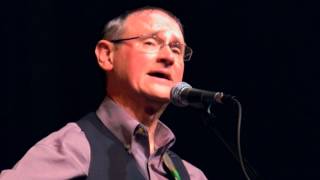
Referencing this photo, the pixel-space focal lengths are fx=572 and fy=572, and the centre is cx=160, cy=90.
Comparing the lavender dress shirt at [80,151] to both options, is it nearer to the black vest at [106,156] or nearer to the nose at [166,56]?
the black vest at [106,156]

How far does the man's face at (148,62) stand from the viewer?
181 centimetres

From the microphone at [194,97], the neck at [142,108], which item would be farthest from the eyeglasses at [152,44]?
the microphone at [194,97]

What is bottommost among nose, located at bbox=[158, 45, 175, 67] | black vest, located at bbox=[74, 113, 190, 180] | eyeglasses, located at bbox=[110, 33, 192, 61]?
black vest, located at bbox=[74, 113, 190, 180]

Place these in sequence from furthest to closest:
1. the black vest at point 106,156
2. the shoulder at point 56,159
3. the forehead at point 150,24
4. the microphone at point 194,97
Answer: the forehead at point 150,24
the black vest at point 106,156
the shoulder at point 56,159
the microphone at point 194,97

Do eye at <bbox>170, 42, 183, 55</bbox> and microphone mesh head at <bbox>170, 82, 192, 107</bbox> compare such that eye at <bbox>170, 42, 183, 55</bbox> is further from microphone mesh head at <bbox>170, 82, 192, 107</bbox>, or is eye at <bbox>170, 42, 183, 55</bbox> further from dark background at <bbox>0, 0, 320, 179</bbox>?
dark background at <bbox>0, 0, 320, 179</bbox>

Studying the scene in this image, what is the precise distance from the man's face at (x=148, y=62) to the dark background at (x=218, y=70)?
→ 0.77 m

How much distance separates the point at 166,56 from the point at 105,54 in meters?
0.22

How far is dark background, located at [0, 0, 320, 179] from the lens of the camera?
2.55 metres

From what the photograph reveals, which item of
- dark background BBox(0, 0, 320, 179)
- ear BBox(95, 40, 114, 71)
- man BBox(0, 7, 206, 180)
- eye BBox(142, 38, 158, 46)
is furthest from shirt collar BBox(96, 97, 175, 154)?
dark background BBox(0, 0, 320, 179)

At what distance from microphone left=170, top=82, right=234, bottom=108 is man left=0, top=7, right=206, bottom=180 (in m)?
0.19

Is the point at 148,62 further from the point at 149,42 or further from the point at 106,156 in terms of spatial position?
the point at 106,156

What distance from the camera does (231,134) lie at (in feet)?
9.16

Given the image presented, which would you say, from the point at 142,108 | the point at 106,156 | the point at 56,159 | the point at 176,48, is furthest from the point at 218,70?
the point at 56,159

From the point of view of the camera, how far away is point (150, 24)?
75.4 inches
